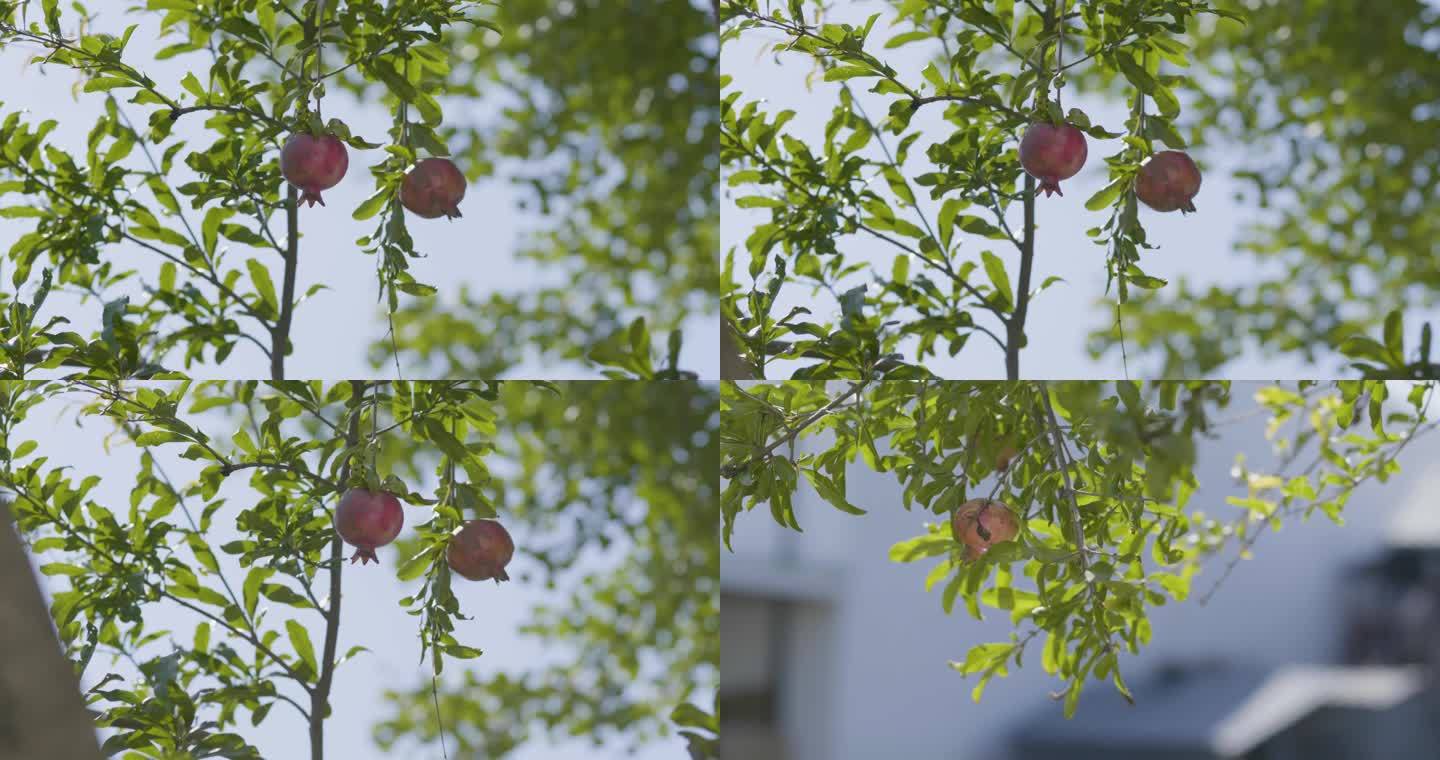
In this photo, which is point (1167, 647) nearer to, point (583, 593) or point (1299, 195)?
point (1299, 195)

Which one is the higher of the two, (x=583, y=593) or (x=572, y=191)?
(x=572, y=191)

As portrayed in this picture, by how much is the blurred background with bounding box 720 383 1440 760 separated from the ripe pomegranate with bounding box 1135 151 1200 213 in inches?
29.2

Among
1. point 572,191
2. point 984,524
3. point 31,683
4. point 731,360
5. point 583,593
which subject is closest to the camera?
point 31,683

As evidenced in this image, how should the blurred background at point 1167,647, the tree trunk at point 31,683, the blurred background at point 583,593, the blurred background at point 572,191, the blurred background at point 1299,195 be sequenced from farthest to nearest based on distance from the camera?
the blurred background at point 1167,647 < the blurred background at point 572,191 < the blurred background at point 1299,195 < the blurred background at point 583,593 < the tree trunk at point 31,683

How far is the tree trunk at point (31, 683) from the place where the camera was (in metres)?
0.52

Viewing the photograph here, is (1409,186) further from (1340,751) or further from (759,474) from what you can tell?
(1340,751)

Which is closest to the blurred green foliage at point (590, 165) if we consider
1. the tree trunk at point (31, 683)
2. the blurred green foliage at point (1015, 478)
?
the blurred green foliage at point (1015, 478)

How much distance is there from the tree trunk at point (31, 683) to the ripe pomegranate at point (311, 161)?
65 cm

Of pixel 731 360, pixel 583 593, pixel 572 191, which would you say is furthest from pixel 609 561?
pixel 731 360

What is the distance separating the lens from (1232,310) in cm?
200

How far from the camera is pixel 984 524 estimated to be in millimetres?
1105

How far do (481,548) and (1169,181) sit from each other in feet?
2.29

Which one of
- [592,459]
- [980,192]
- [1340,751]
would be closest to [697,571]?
[592,459]

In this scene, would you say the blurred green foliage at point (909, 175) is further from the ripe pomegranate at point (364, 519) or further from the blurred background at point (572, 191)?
the blurred background at point (572, 191)
